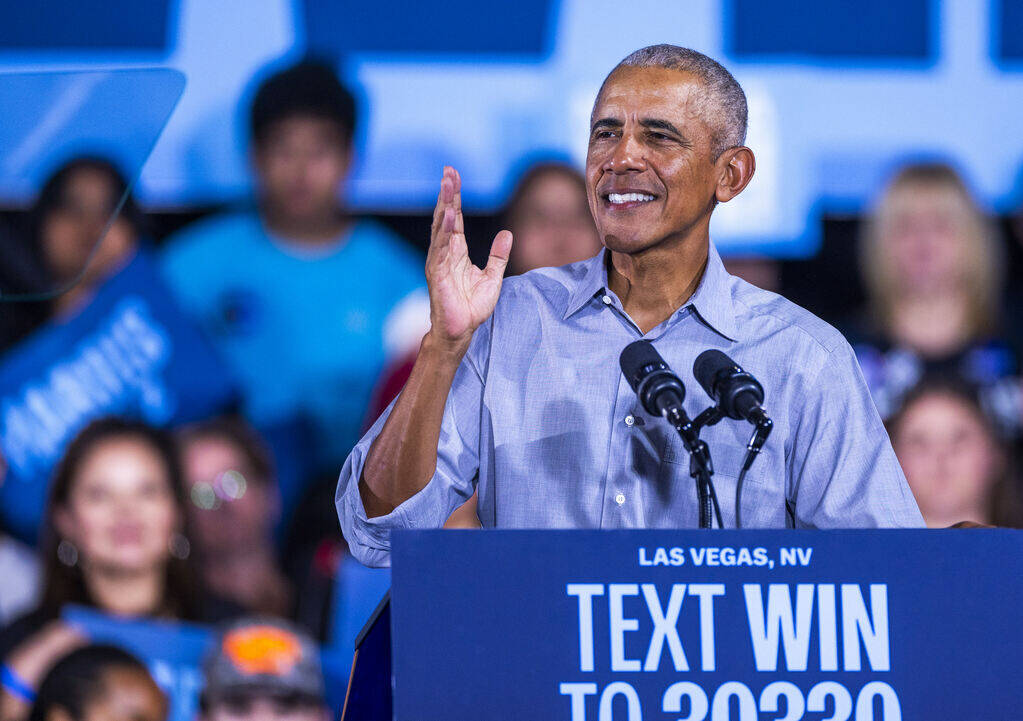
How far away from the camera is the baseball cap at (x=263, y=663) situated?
145 inches

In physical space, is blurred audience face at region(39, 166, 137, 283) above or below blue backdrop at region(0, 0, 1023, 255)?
below

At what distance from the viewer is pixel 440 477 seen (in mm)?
1685

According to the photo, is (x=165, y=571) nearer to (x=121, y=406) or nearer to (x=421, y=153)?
(x=121, y=406)

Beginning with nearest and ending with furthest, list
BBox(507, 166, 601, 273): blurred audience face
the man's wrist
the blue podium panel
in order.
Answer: the blue podium panel
the man's wrist
BBox(507, 166, 601, 273): blurred audience face

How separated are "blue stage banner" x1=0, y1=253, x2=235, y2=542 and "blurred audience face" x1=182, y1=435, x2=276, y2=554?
5.1 inches

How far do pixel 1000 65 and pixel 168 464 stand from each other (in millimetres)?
3174

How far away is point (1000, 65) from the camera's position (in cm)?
408

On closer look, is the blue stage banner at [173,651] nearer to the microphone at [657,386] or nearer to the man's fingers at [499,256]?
the man's fingers at [499,256]

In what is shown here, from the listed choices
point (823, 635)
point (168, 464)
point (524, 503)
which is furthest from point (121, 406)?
point (823, 635)

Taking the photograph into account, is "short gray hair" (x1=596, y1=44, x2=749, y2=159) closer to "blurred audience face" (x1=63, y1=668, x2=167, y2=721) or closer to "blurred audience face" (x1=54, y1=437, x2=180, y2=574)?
"blurred audience face" (x1=54, y1=437, x2=180, y2=574)

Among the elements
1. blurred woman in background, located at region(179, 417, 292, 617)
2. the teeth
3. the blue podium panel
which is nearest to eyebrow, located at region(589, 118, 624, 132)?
the teeth

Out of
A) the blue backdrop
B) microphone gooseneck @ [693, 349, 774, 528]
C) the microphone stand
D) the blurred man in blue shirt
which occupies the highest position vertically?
the blue backdrop

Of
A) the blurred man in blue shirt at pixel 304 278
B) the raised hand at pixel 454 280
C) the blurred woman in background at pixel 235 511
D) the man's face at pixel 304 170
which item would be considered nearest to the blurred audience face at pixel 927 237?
the blurred man in blue shirt at pixel 304 278

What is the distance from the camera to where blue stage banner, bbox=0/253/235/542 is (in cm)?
384
